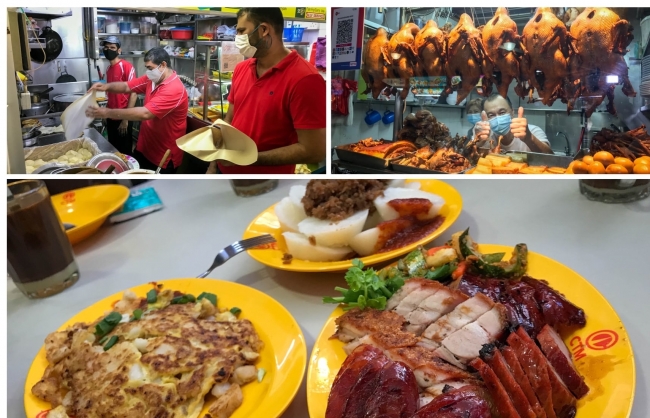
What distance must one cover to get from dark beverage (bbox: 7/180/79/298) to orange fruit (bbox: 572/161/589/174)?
5.12ft

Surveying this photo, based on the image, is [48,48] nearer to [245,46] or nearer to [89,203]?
[245,46]

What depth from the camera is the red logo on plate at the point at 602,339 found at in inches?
34.6

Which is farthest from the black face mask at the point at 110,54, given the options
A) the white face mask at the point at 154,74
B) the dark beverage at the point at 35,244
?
the dark beverage at the point at 35,244

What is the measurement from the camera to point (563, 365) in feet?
2.66

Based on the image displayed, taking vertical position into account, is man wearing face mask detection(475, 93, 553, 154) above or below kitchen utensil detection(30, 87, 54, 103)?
below

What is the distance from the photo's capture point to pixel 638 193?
1.49 meters

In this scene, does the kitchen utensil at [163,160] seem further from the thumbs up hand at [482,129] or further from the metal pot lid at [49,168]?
the thumbs up hand at [482,129]

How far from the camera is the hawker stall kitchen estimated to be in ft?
4.09

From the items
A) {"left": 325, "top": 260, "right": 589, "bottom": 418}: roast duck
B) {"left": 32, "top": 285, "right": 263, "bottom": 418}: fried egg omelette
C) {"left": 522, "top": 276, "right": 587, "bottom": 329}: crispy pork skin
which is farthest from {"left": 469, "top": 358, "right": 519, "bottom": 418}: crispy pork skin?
{"left": 32, "top": 285, "right": 263, "bottom": 418}: fried egg omelette

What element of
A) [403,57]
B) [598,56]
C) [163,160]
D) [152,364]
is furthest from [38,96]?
[598,56]

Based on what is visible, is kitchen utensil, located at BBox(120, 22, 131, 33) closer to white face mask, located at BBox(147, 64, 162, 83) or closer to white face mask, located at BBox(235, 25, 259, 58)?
white face mask, located at BBox(147, 64, 162, 83)

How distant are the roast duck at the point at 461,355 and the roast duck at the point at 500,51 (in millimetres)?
668

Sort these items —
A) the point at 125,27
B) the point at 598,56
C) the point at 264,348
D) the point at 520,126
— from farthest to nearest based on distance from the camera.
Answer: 1. the point at 520,126
2. the point at 598,56
3. the point at 125,27
4. the point at 264,348

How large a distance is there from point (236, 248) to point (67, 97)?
63cm
